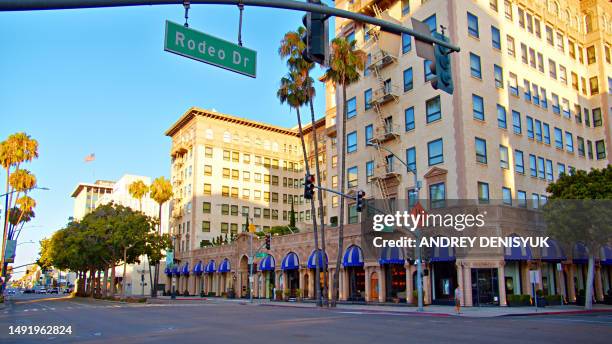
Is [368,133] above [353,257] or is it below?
above

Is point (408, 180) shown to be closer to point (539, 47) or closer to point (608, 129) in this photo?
point (539, 47)

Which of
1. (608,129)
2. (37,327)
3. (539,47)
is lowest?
(37,327)

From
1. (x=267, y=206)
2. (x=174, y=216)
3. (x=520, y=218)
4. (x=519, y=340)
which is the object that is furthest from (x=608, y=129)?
(x=174, y=216)

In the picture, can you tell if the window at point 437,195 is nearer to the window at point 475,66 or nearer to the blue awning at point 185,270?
the window at point 475,66

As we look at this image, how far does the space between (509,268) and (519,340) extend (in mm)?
25738

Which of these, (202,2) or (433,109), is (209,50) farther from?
(433,109)

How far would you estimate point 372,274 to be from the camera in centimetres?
4591

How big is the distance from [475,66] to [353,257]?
19654mm

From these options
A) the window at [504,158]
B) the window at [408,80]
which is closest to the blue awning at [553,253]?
the window at [504,158]

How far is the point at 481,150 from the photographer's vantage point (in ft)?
136

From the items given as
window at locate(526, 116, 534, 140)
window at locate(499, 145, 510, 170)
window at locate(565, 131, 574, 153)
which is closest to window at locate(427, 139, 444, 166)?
window at locate(499, 145, 510, 170)

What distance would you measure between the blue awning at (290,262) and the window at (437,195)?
1893cm

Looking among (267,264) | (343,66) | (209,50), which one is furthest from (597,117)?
(209,50)

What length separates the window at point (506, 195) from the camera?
4184 cm
